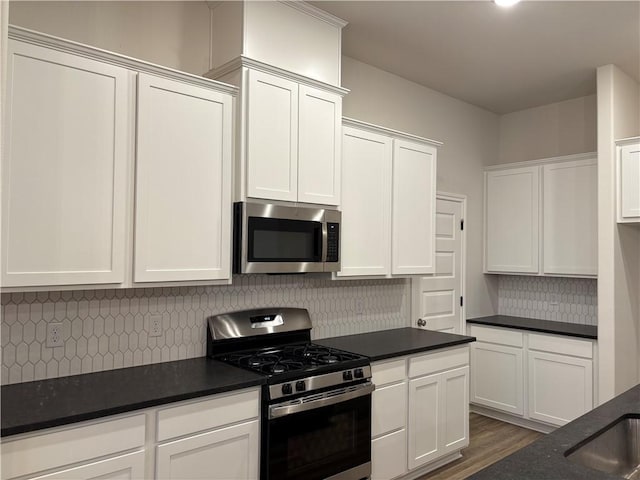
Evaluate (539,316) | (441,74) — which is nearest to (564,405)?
(539,316)

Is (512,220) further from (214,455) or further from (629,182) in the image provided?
(214,455)

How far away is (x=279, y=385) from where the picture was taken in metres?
2.42

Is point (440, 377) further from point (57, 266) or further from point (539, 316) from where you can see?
point (57, 266)

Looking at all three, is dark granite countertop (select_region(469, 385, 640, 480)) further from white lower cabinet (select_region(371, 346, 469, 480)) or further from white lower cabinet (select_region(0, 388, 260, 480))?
white lower cabinet (select_region(371, 346, 469, 480))

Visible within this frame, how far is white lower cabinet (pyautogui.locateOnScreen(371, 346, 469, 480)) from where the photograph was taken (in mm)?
3021

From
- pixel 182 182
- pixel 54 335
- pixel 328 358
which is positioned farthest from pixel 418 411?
pixel 54 335

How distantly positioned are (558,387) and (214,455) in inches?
125

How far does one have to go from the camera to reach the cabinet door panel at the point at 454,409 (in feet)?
11.3

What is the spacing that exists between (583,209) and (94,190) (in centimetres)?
398

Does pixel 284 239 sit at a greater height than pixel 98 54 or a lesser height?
lesser

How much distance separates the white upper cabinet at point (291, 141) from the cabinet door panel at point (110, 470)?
1388 millimetres

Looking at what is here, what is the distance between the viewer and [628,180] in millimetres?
3781

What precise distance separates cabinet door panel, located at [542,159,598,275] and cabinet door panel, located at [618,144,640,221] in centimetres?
41

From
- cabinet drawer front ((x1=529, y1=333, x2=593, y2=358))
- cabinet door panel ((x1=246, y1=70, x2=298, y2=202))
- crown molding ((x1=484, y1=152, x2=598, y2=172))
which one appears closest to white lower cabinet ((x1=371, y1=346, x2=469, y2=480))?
cabinet drawer front ((x1=529, y1=333, x2=593, y2=358))
